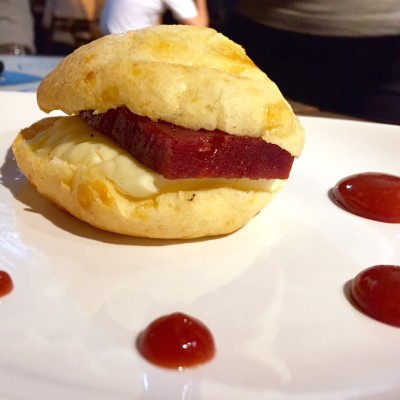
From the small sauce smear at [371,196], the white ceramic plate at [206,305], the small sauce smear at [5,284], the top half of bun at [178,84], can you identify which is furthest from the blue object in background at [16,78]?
the small sauce smear at [5,284]

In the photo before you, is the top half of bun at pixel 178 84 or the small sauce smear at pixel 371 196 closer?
the top half of bun at pixel 178 84

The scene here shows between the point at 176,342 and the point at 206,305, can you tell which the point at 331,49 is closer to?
the point at 206,305

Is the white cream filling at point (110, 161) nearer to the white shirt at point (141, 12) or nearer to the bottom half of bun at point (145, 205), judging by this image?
the bottom half of bun at point (145, 205)

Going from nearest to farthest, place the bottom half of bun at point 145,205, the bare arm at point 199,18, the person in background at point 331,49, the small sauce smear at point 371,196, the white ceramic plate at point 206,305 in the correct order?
the white ceramic plate at point 206,305 → the bottom half of bun at point 145,205 → the small sauce smear at point 371,196 → the person in background at point 331,49 → the bare arm at point 199,18

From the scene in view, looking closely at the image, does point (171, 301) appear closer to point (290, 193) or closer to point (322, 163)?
point (290, 193)

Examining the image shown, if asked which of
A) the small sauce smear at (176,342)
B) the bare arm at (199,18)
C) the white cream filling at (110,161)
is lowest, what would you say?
the bare arm at (199,18)

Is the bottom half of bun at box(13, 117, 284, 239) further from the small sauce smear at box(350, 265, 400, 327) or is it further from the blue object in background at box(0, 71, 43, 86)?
the blue object in background at box(0, 71, 43, 86)

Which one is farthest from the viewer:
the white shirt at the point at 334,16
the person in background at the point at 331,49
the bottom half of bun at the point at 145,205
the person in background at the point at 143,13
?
the person in background at the point at 143,13
